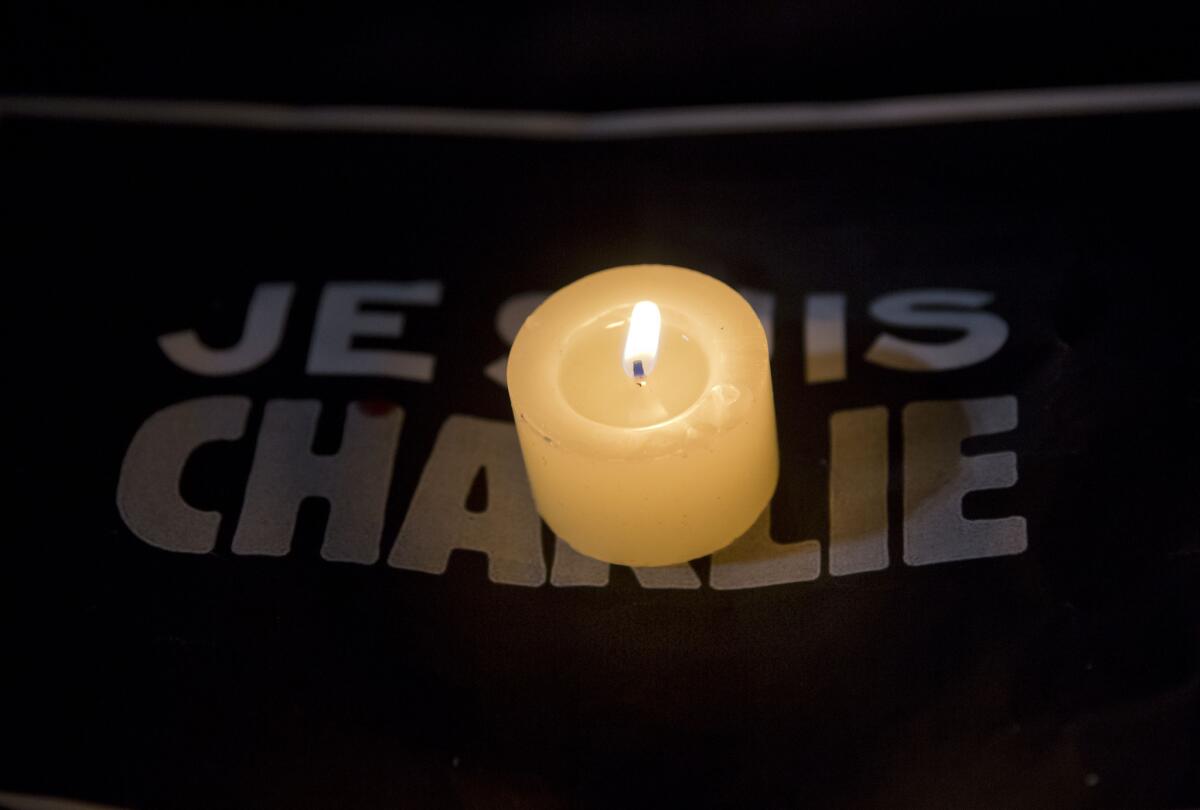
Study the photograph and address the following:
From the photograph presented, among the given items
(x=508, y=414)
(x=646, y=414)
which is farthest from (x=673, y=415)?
(x=508, y=414)

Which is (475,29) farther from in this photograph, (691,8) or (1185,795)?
(1185,795)

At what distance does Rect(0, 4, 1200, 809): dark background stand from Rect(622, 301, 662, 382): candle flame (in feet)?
0.37

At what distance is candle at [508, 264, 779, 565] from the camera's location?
56cm

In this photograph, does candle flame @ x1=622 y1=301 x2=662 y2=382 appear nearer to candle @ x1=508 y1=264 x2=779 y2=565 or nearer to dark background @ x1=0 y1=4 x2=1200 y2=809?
candle @ x1=508 y1=264 x2=779 y2=565

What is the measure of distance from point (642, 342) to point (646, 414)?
0.05 m

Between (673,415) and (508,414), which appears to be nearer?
(673,415)

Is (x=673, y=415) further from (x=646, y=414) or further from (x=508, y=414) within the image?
(x=508, y=414)

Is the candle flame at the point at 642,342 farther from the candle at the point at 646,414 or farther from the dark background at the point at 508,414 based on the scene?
the dark background at the point at 508,414

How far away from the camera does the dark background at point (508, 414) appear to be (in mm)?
577

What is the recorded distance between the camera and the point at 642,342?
58 centimetres

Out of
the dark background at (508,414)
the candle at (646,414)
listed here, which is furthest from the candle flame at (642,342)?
the dark background at (508,414)

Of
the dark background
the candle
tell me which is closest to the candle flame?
the candle

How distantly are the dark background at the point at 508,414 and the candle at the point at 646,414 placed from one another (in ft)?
0.14

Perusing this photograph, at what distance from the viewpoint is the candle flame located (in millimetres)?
574
